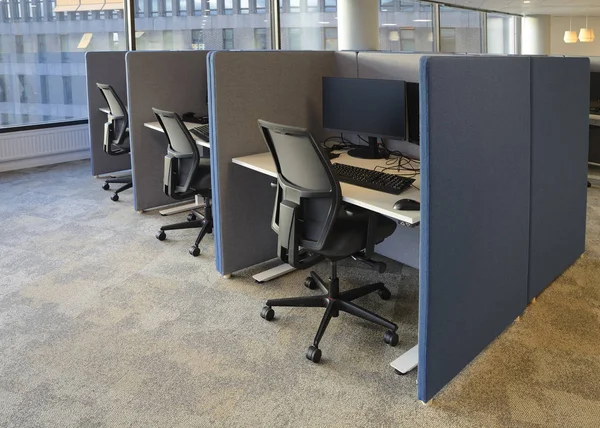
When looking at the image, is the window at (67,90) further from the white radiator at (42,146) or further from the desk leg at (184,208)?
the desk leg at (184,208)

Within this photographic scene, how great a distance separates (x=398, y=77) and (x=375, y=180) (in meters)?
0.76

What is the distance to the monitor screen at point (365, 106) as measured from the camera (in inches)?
107

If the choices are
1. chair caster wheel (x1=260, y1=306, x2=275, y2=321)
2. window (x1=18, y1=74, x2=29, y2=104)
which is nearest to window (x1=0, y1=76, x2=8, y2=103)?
window (x1=18, y1=74, x2=29, y2=104)

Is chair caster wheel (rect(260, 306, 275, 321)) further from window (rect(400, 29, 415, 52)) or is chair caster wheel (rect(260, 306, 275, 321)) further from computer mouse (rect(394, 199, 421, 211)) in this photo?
window (rect(400, 29, 415, 52))

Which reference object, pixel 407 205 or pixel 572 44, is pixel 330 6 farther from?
pixel 572 44

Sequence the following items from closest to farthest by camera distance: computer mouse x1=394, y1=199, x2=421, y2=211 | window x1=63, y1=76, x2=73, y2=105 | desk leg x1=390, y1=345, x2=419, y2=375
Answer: computer mouse x1=394, y1=199, x2=421, y2=211 < desk leg x1=390, y1=345, x2=419, y2=375 < window x1=63, y1=76, x2=73, y2=105

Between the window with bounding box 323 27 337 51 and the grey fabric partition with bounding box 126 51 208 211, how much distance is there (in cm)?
336

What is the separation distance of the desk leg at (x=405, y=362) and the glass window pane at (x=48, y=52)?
5340 millimetres

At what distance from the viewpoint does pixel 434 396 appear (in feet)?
6.57

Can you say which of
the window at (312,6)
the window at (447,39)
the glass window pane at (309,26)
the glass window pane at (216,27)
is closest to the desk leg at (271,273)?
the glass window pane at (216,27)

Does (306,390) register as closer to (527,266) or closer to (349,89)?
(527,266)

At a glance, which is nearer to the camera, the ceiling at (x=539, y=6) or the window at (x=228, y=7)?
the window at (x=228, y=7)

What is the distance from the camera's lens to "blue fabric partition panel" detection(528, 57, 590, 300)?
2471 mm

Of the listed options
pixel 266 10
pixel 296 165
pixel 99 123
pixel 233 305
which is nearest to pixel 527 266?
pixel 296 165
